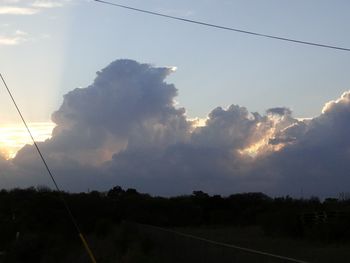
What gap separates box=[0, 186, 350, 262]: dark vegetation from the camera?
120 ft

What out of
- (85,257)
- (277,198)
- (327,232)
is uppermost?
(277,198)

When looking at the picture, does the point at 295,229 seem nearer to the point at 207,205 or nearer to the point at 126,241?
the point at 126,241

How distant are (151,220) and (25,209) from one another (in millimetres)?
12307

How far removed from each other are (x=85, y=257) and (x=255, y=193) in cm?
5400

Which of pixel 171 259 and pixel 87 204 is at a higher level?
pixel 87 204

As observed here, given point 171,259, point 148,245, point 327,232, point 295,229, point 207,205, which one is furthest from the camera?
point 207,205

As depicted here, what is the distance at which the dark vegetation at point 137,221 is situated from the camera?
1443 inches

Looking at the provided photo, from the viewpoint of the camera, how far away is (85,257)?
119 feet

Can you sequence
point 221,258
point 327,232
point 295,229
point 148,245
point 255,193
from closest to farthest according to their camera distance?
point 221,258, point 148,245, point 327,232, point 295,229, point 255,193

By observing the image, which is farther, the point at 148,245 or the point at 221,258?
the point at 148,245

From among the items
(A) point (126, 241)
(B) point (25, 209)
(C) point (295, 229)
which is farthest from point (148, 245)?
(B) point (25, 209)

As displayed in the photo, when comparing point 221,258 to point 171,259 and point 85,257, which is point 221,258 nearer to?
Answer: point 171,259

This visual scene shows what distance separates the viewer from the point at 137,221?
63031 mm

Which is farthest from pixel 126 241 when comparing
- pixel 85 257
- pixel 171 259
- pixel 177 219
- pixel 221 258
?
pixel 177 219
